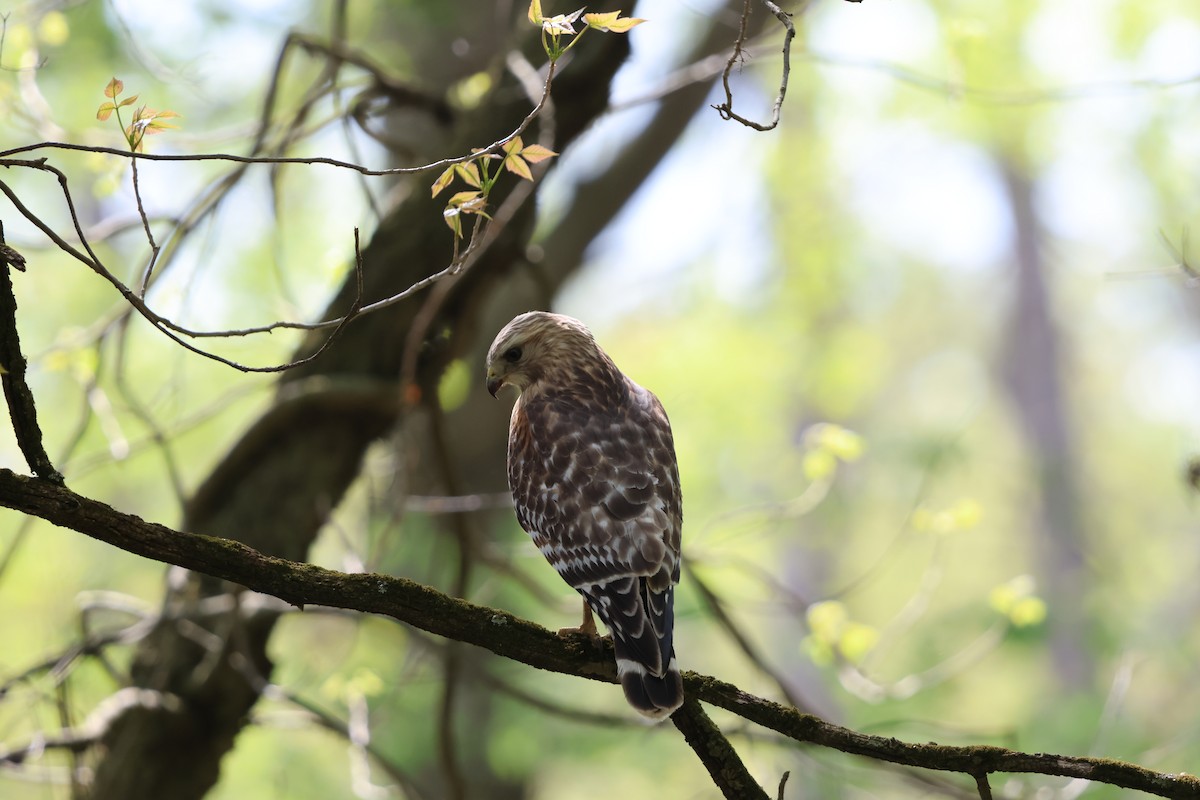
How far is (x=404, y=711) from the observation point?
25.9ft

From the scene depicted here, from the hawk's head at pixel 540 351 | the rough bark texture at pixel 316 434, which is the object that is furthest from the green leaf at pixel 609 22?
the rough bark texture at pixel 316 434

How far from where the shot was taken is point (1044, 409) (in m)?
22.4

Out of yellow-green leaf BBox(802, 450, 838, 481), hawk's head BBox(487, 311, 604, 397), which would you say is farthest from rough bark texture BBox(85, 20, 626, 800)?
yellow-green leaf BBox(802, 450, 838, 481)

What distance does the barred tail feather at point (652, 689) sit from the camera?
2.08 m

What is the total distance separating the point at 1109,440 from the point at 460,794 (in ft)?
85.6

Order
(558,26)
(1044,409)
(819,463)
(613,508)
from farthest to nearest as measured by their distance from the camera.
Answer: (1044,409), (819,463), (613,508), (558,26)

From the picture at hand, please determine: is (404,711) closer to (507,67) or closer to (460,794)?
(460,794)

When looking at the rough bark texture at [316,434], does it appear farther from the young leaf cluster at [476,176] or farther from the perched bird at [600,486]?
the young leaf cluster at [476,176]

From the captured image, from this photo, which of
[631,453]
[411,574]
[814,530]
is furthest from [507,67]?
[814,530]

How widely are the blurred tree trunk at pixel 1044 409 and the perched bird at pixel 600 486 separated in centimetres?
1715

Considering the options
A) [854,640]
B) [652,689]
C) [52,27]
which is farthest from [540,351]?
[52,27]

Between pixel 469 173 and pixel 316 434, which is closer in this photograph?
pixel 469 173

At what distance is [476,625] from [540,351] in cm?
129

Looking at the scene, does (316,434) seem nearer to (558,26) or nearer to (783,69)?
(558,26)
